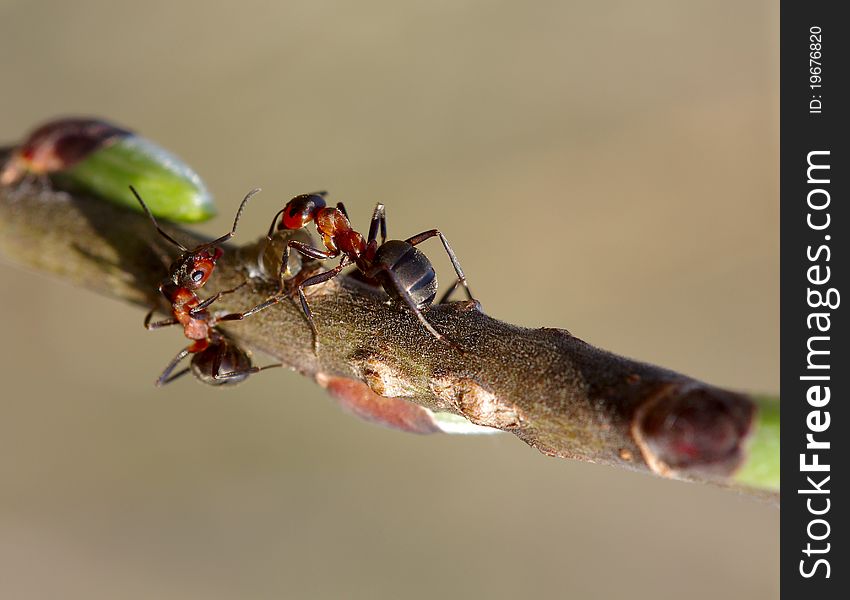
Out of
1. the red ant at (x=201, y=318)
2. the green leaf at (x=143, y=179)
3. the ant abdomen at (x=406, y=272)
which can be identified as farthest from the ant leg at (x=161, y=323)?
the ant abdomen at (x=406, y=272)

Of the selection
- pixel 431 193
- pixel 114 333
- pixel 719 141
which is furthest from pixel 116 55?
pixel 719 141

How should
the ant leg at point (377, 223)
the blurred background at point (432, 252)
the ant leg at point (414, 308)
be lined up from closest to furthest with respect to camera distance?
1. the ant leg at point (414, 308)
2. the ant leg at point (377, 223)
3. the blurred background at point (432, 252)

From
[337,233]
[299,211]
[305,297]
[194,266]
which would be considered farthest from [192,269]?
[337,233]

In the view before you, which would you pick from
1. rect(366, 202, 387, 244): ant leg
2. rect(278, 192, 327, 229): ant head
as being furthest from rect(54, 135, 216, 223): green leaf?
rect(366, 202, 387, 244): ant leg

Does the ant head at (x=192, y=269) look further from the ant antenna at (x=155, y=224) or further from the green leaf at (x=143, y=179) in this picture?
the green leaf at (x=143, y=179)

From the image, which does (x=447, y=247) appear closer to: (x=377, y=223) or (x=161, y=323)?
(x=377, y=223)
